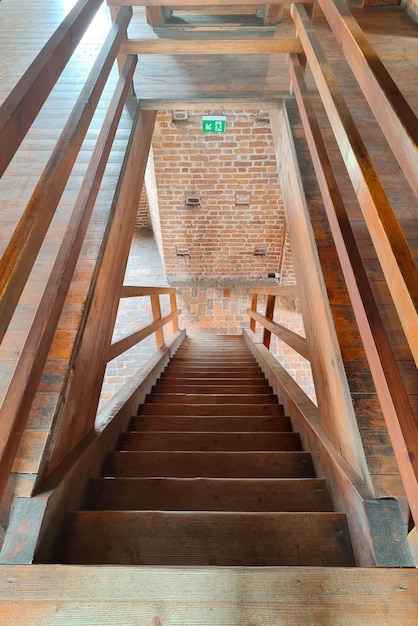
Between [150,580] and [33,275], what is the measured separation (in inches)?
53.7

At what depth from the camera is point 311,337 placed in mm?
1927

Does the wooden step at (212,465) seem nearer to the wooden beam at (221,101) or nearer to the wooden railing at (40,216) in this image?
the wooden railing at (40,216)

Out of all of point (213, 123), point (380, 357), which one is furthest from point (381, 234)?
point (213, 123)

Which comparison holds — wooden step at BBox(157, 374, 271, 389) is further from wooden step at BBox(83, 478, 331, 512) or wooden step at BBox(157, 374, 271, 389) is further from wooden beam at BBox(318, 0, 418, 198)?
wooden beam at BBox(318, 0, 418, 198)

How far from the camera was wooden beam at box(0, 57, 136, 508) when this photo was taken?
100 cm

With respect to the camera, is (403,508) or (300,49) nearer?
(403,508)

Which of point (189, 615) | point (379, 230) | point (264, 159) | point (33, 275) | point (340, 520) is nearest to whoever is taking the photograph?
point (189, 615)

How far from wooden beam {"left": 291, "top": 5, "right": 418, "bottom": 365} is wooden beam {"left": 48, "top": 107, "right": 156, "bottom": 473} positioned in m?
1.17

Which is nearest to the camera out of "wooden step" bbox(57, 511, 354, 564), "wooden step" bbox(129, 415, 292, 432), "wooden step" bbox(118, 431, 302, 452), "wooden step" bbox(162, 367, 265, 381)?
"wooden step" bbox(57, 511, 354, 564)

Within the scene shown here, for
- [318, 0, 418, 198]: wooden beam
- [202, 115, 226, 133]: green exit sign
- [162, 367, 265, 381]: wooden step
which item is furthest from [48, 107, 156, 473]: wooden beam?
[202, 115, 226, 133]: green exit sign

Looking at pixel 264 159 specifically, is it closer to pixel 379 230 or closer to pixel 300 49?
pixel 300 49

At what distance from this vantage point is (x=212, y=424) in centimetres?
205

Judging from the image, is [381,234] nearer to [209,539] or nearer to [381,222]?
[381,222]

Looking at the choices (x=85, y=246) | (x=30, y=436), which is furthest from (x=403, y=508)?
(x=85, y=246)
